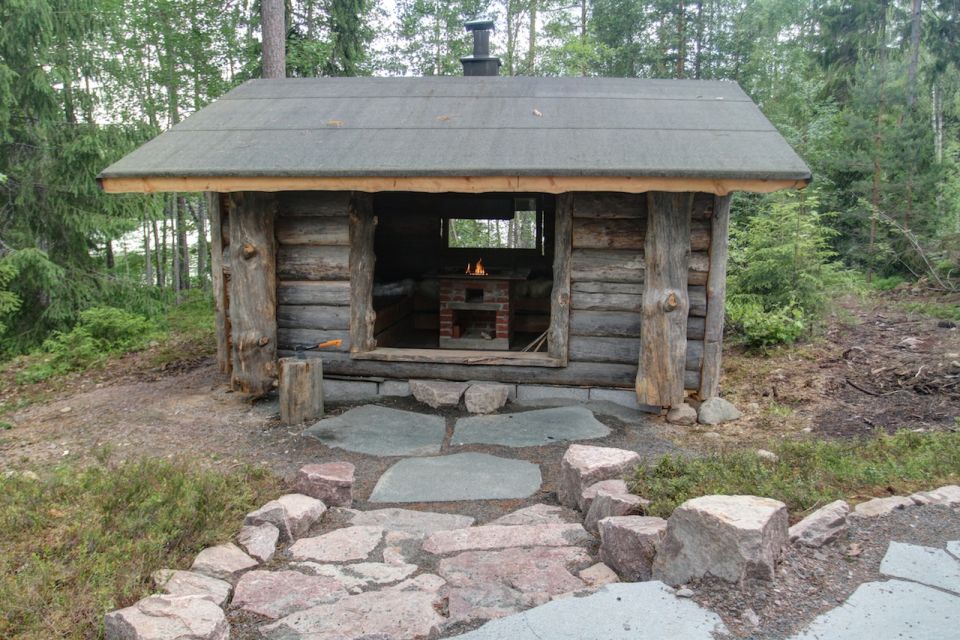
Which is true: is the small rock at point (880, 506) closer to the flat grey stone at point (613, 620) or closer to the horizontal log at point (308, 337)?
the flat grey stone at point (613, 620)

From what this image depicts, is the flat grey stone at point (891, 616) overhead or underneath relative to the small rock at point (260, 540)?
overhead

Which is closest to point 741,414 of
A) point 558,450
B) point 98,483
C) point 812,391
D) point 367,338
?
point 812,391

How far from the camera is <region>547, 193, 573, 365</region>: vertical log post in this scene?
7266 millimetres

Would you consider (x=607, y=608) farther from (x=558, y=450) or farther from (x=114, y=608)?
(x=558, y=450)

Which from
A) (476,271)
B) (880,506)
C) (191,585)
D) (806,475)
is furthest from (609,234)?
(191,585)

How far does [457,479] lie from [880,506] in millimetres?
2943

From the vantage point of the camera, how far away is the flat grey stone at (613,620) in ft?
8.73

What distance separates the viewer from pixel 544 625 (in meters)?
2.76

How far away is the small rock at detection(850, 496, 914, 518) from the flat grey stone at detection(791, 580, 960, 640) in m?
0.69

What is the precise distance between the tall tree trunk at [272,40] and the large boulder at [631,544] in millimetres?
11168

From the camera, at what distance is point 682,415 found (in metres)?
6.95

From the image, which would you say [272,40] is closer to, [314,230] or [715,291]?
[314,230]

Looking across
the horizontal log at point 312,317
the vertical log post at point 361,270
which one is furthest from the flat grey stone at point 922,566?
the horizontal log at point 312,317

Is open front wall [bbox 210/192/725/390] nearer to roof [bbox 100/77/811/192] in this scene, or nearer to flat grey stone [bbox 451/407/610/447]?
flat grey stone [bbox 451/407/610/447]
